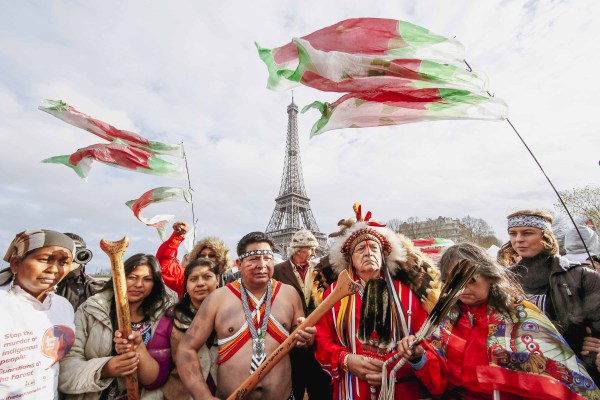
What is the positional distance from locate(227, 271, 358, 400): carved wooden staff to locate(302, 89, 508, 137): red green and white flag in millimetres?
2345

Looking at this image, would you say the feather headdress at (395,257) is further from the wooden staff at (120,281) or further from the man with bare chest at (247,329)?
the wooden staff at (120,281)

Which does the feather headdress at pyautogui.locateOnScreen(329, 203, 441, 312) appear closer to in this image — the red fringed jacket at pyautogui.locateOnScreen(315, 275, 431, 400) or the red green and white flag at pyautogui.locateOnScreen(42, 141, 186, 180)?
the red fringed jacket at pyautogui.locateOnScreen(315, 275, 431, 400)

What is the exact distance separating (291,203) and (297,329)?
55.5 m

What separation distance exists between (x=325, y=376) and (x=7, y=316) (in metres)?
3.50

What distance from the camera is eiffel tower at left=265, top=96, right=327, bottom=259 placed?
5684 cm

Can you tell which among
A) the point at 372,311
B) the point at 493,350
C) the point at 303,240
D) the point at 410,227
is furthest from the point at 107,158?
the point at 410,227

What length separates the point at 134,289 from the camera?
338 cm

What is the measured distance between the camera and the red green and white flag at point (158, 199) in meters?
6.38

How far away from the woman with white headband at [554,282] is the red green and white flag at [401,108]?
1.25 m

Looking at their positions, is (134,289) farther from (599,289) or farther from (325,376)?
(599,289)

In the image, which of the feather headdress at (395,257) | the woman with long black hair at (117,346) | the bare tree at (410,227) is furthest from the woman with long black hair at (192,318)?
the bare tree at (410,227)

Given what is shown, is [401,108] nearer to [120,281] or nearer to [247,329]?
[247,329]

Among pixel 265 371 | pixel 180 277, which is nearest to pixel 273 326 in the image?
pixel 265 371

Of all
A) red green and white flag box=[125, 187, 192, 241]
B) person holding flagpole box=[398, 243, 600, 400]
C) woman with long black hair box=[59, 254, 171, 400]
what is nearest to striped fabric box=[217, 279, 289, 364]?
woman with long black hair box=[59, 254, 171, 400]
